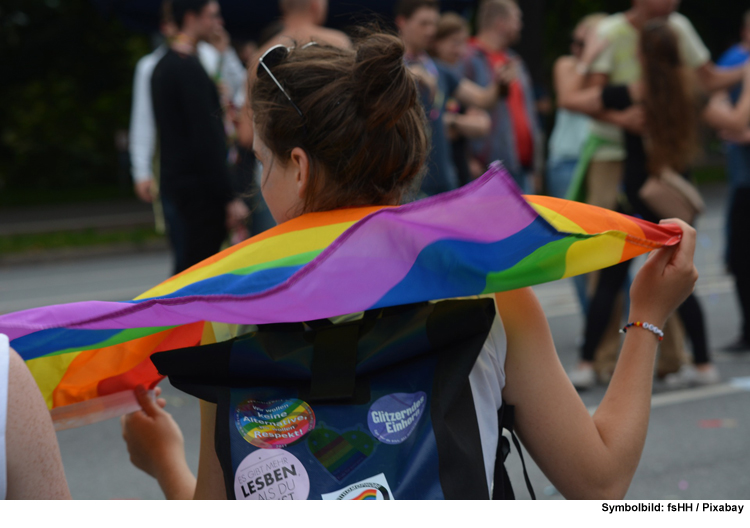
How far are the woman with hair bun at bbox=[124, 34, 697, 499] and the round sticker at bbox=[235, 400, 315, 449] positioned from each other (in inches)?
2.3

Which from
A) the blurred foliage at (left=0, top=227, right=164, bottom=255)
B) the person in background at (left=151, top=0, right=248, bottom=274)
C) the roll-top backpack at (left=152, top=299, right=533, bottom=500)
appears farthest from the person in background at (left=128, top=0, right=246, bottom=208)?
the blurred foliage at (left=0, top=227, right=164, bottom=255)

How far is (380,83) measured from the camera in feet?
4.82

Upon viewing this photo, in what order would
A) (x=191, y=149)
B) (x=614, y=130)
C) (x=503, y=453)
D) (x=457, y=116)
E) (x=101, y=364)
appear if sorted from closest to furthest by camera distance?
(x=503, y=453)
(x=101, y=364)
(x=614, y=130)
(x=191, y=149)
(x=457, y=116)

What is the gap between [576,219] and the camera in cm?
134

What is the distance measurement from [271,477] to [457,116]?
4.88 metres

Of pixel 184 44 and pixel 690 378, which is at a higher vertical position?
pixel 184 44

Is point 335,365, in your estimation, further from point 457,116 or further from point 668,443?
point 457,116

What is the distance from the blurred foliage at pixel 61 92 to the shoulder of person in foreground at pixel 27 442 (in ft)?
84.3

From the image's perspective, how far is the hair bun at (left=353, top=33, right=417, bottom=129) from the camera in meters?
1.46

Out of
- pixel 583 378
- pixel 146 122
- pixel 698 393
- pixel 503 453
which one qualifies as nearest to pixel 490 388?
pixel 503 453

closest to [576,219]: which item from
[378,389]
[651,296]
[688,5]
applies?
Result: [651,296]

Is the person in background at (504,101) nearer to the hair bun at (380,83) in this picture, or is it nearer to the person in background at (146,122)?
the person in background at (146,122)

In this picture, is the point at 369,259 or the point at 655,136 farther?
the point at 655,136
